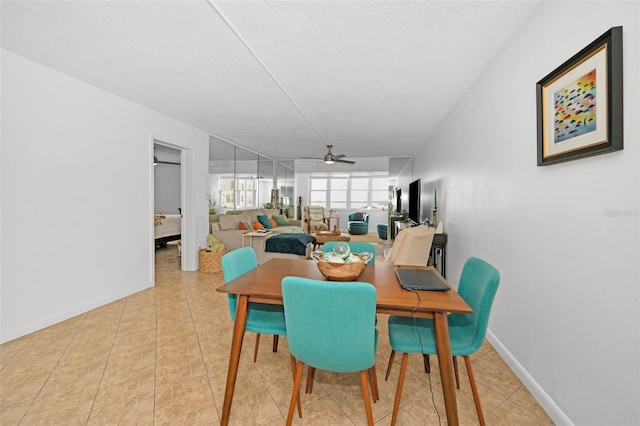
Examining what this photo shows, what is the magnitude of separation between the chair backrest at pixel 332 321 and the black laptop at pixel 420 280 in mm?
412

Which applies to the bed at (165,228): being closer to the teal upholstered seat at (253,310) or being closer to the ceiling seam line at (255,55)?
the ceiling seam line at (255,55)

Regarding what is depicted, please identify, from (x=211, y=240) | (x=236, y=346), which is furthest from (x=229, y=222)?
(x=236, y=346)

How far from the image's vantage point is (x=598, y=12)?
1.33 meters

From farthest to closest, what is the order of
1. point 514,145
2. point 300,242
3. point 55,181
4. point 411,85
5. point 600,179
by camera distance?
point 300,242
point 411,85
point 55,181
point 514,145
point 600,179

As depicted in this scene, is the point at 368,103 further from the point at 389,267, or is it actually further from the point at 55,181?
the point at 55,181

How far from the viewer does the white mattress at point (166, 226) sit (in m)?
6.46

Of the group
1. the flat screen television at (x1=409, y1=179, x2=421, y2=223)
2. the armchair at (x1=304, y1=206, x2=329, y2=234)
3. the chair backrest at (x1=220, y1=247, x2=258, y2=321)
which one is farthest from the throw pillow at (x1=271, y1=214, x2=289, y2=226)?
the chair backrest at (x1=220, y1=247, x2=258, y2=321)

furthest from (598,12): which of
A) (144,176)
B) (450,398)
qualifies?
(144,176)

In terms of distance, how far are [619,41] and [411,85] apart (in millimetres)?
2028

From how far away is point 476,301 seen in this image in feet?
5.49

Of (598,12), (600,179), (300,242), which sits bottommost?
(300,242)

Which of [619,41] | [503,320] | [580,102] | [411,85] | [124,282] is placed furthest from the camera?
[124,282]

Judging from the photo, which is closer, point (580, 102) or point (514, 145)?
point (580, 102)

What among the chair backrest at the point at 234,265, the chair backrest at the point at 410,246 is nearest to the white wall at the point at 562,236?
the chair backrest at the point at 410,246
